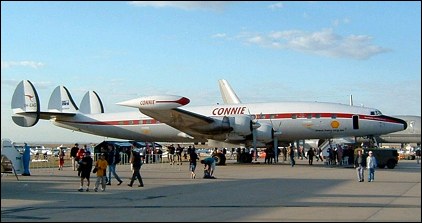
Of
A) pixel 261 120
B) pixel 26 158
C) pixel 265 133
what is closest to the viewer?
pixel 26 158

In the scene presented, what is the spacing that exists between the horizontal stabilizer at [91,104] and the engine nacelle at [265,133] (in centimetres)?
1833

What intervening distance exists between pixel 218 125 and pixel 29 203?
21.8 metres

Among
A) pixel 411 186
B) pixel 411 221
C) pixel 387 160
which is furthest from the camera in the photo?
pixel 387 160

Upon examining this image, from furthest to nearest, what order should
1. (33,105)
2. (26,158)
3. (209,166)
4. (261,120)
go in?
(33,105)
(261,120)
(26,158)
(209,166)

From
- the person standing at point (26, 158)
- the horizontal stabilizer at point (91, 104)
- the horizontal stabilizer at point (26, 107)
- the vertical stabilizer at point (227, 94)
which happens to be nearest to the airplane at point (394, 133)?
the vertical stabilizer at point (227, 94)

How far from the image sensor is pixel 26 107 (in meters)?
38.8

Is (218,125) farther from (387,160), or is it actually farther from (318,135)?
(387,160)

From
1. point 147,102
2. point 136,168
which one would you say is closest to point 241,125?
point 147,102

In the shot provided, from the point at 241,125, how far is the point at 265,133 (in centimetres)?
171

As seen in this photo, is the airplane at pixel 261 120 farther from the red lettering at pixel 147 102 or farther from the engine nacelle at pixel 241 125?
the red lettering at pixel 147 102

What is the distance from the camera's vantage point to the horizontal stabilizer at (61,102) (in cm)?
4659

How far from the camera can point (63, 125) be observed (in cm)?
4634

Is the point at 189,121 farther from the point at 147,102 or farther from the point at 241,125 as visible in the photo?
the point at 147,102

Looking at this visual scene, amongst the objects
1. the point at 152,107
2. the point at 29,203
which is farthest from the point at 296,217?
the point at 152,107
